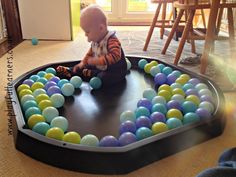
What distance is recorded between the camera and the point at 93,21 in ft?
4.62

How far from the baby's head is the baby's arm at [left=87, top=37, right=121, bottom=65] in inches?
2.8

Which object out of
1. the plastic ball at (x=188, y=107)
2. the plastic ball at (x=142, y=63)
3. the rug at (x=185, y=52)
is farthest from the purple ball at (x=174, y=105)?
the plastic ball at (x=142, y=63)

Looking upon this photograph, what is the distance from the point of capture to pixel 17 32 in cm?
265

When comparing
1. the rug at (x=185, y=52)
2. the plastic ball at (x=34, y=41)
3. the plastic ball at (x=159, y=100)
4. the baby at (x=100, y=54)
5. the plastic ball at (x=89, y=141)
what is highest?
the baby at (x=100, y=54)

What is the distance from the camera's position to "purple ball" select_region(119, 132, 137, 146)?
0.94 m

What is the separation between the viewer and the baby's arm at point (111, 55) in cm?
Answer: 144

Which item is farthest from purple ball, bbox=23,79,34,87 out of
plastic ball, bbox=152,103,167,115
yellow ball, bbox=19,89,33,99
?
plastic ball, bbox=152,103,167,115

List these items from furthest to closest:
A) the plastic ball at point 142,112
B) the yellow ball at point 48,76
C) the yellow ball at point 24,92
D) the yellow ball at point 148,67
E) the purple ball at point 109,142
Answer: the yellow ball at point 148,67, the yellow ball at point 48,76, the yellow ball at point 24,92, the plastic ball at point 142,112, the purple ball at point 109,142

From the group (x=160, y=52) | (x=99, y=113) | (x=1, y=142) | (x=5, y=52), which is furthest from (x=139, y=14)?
(x=1, y=142)

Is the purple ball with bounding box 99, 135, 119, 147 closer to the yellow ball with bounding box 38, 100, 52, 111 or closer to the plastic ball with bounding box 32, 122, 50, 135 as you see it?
the plastic ball with bounding box 32, 122, 50, 135

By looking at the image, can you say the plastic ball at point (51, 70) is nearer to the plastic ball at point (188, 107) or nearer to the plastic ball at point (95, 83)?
the plastic ball at point (95, 83)

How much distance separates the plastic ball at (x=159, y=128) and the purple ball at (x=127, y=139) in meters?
0.09

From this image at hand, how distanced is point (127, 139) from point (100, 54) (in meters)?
0.69

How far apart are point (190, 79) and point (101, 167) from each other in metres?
0.78
